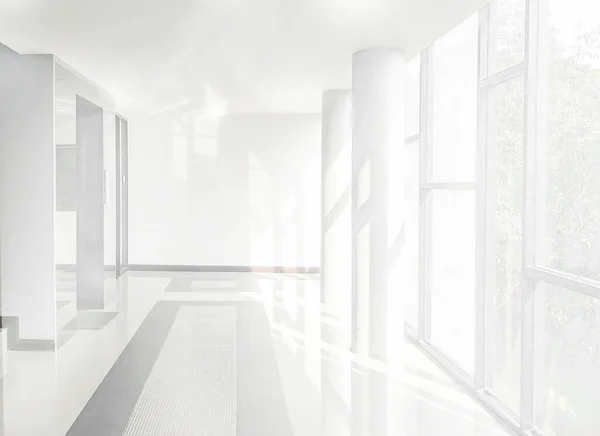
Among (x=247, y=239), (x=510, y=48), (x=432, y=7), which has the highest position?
(x=432, y=7)

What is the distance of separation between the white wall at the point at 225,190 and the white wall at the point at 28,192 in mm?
6362

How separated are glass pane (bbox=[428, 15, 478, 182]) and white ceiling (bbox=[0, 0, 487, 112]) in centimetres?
39

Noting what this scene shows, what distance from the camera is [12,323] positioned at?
711 cm

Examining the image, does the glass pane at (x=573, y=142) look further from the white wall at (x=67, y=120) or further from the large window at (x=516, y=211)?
the white wall at (x=67, y=120)

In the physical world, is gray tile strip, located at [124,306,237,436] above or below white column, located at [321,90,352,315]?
below

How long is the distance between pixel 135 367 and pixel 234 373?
99 centimetres

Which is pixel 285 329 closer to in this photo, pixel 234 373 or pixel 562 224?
pixel 234 373

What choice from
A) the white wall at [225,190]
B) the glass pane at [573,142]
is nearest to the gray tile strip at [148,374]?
the glass pane at [573,142]

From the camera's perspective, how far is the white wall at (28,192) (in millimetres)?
7012


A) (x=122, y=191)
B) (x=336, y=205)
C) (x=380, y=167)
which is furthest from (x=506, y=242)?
(x=122, y=191)

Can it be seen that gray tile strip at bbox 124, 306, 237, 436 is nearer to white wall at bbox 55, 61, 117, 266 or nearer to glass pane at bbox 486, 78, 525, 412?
white wall at bbox 55, 61, 117, 266

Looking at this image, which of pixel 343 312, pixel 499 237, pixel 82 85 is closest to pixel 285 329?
pixel 343 312

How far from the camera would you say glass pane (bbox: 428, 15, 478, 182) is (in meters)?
6.23

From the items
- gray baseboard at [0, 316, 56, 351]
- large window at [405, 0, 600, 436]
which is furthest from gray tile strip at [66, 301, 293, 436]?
large window at [405, 0, 600, 436]
